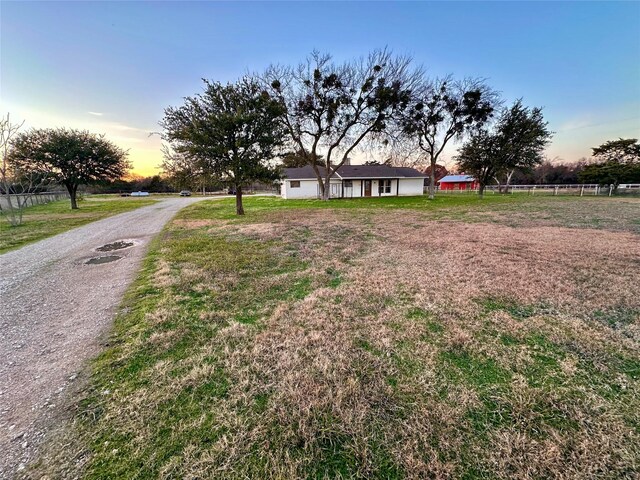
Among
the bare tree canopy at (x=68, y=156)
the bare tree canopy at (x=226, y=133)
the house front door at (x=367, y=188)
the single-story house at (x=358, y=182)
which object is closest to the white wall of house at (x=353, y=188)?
the single-story house at (x=358, y=182)

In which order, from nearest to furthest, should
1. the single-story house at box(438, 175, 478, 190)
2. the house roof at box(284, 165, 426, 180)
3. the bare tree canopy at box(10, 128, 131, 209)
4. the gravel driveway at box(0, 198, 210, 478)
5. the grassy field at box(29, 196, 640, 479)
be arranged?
the grassy field at box(29, 196, 640, 479), the gravel driveway at box(0, 198, 210, 478), the bare tree canopy at box(10, 128, 131, 209), the house roof at box(284, 165, 426, 180), the single-story house at box(438, 175, 478, 190)

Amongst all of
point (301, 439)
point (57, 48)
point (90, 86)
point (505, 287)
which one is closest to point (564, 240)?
point (505, 287)

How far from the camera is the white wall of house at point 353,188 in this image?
90.7ft

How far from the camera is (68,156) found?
685 inches

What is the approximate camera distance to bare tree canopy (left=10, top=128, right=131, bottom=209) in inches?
650

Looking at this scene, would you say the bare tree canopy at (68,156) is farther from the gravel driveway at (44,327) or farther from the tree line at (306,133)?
the gravel driveway at (44,327)

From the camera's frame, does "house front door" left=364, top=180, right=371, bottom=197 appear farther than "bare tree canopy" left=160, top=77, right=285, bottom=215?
Yes

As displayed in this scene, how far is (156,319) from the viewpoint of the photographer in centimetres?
305

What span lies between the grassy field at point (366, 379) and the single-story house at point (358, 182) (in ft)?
78.4

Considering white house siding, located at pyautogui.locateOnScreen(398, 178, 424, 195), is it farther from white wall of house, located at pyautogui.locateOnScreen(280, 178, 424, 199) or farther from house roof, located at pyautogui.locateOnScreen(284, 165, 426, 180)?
house roof, located at pyautogui.locateOnScreen(284, 165, 426, 180)

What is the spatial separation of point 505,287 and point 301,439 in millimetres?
3836

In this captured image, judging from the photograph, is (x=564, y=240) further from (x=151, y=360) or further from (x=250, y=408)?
(x=151, y=360)

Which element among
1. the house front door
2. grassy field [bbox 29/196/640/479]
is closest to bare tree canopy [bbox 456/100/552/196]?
the house front door

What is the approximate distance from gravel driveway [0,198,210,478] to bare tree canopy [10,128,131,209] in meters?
15.8
